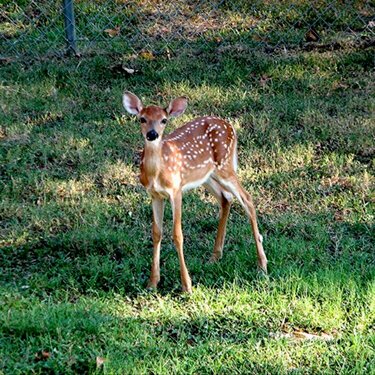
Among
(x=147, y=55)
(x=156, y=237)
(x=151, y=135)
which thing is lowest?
(x=156, y=237)

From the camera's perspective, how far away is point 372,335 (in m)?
5.70

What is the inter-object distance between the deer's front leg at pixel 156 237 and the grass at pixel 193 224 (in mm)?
115

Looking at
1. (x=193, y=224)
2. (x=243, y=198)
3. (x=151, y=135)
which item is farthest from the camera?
(x=193, y=224)

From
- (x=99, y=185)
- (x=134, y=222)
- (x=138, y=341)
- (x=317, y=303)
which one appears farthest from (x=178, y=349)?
(x=99, y=185)

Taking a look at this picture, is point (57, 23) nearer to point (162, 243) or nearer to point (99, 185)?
point (99, 185)

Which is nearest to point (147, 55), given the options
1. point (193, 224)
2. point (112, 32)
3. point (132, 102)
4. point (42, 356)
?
point (112, 32)

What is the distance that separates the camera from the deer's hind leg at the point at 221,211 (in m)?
6.91

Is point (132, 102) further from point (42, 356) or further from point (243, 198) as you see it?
point (42, 356)

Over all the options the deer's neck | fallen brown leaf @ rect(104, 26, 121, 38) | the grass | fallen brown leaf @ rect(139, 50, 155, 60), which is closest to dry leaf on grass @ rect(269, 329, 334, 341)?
the grass

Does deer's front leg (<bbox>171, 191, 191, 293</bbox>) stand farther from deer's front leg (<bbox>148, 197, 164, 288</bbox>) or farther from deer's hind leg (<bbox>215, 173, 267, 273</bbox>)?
deer's hind leg (<bbox>215, 173, 267, 273</bbox>)

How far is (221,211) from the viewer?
7.06 metres

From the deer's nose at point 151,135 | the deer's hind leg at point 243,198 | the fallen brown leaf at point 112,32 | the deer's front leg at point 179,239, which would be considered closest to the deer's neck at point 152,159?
the deer's nose at point 151,135

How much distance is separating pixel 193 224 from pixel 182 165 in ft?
3.86

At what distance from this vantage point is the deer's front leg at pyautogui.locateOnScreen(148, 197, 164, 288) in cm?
646
